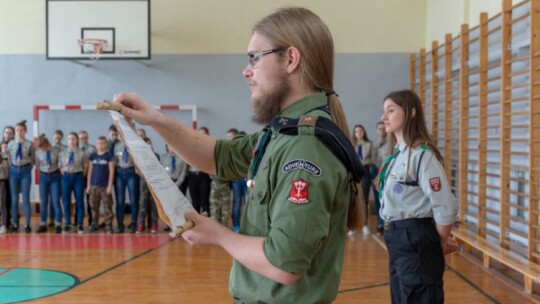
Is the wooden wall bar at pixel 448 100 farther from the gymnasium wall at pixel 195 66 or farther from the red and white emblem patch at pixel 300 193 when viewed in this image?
the red and white emblem patch at pixel 300 193

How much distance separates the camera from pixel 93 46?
10773 mm

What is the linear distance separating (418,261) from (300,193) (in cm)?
181

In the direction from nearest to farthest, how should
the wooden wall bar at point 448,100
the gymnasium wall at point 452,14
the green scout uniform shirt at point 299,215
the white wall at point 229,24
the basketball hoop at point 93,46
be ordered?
the green scout uniform shirt at point 299,215 → the gymnasium wall at point 452,14 → the wooden wall bar at point 448,100 → the basketball hoop at point 93,46 → the white wall at point 229,24

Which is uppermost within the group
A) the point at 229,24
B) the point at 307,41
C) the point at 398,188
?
the point at 229,24

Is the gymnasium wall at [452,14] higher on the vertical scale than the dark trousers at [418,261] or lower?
higher

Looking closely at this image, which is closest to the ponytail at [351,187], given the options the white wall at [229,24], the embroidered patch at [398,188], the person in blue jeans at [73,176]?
the embroidered patch at [398,188]

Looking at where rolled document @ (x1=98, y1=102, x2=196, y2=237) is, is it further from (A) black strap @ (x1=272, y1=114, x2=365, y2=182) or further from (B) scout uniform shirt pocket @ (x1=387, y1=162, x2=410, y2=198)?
(B) scout uniform shirt pocket @ (x1=387, y1=162, x2=410, y2=198)

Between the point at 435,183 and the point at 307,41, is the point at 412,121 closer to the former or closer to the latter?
the point at 435,183

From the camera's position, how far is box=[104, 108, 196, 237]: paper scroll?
1575mm

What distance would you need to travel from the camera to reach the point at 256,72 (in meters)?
1.61

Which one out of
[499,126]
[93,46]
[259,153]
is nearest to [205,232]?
[259,153]

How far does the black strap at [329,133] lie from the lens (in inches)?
58.4

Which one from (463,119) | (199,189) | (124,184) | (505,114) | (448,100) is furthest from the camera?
(199,189)

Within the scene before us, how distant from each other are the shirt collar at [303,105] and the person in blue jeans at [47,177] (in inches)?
353
